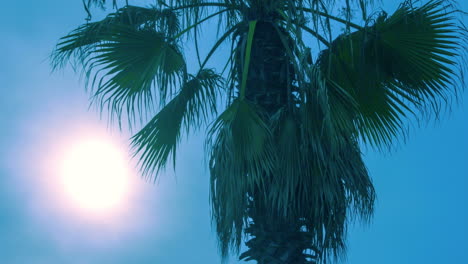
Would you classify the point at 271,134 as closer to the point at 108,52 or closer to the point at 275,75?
the point at 275,75

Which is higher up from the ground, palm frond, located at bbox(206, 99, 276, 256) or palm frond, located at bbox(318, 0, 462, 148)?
palm frond, located at bbox(318, 0, 462, 148)

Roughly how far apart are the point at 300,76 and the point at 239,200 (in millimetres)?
1124

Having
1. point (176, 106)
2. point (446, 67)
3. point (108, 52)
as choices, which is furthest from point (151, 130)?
point (446, 67)

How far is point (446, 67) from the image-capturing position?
549 cm

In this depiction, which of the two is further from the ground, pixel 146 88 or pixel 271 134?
pixel 146 88

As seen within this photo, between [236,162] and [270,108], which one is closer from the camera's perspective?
[236,162]

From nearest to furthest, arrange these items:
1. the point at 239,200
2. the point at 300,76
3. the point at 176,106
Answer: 1. the point at 239,200
2. the point at 300,76
3. the point at 176,106

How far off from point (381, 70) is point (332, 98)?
794mm

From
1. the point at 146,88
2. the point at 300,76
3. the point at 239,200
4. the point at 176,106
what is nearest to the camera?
the point at 239,200

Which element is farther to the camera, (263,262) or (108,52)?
(108,52)

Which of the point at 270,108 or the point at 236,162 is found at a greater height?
the point at 270,108

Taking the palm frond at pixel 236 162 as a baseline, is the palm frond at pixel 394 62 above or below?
above

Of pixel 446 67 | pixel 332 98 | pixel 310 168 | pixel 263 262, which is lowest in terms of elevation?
pixel 263 262

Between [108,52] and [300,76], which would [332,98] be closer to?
[300,76]
